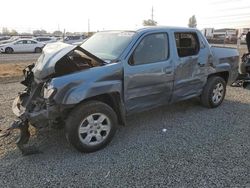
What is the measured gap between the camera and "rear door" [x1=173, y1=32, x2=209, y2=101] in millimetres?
5305

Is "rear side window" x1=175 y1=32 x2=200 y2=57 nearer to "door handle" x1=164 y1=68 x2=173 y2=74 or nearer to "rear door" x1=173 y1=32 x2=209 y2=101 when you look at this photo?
"rear door" x1=173 y1=32 x2=209 y2=101

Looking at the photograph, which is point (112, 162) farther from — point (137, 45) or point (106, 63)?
point (137, 45)

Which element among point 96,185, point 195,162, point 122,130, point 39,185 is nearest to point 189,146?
point 195,162

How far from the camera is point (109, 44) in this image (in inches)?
195

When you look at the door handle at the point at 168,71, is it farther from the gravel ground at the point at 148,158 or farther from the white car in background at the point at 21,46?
the white car in background at the point at 21,46

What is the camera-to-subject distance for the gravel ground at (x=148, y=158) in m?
3.45

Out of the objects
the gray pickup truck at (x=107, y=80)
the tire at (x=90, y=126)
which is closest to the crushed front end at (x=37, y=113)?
the gray pickup truck at (x=107, y=80)

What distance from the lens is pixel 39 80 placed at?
4.22 metres

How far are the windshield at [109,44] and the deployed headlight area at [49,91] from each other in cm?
111

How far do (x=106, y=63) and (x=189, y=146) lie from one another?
5.99 feet

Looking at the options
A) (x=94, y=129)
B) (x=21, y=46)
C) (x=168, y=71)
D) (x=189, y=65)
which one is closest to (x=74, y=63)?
(x=94, y=129)

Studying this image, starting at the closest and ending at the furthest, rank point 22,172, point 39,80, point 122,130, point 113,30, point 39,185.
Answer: point 39,185 < point 22,172 < point 39,80 < point 122,130 < point 113,30

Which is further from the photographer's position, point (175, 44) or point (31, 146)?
point (175, 44)

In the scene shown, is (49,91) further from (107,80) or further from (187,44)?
(187,44)
